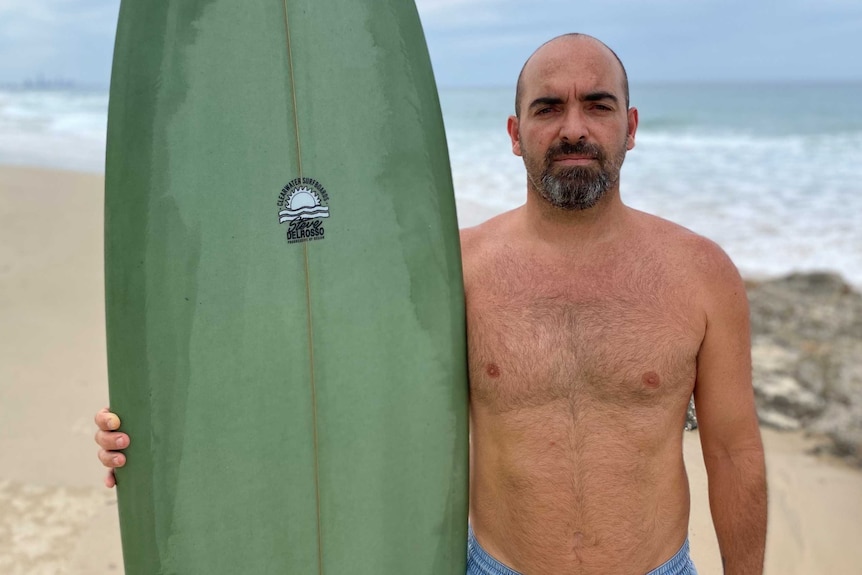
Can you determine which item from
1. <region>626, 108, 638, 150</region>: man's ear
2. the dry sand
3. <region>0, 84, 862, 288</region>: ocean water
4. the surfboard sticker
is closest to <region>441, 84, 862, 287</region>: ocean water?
<region>0, 84, 862, 288</region>: ocean water

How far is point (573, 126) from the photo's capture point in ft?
5.34

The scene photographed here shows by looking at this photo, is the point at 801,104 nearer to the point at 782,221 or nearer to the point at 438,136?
the point at 782,221

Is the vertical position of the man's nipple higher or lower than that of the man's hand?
higher

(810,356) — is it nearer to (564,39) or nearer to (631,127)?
(631,127)

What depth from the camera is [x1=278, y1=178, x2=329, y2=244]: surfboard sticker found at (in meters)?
1.74

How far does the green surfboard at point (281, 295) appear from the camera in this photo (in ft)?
5.56

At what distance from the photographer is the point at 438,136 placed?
1.91 metres

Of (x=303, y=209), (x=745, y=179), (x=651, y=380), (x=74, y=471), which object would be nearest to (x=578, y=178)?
(x=651, y=380)

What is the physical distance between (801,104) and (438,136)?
1128 inches

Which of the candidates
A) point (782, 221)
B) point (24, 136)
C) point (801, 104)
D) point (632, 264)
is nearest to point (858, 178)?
point (782, 221)

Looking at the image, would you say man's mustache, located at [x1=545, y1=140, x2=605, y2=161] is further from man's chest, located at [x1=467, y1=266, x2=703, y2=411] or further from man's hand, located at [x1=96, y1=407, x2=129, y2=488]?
man's hand, located at [x1=96, y1=407, x2=129, y2=488]

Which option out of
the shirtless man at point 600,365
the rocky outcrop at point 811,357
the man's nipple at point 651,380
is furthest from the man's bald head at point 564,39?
the rocky outcrop at point 811,357

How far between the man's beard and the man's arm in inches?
11.2

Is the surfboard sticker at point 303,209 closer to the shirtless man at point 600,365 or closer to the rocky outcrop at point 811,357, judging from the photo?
the shirtless man at point 600,365
